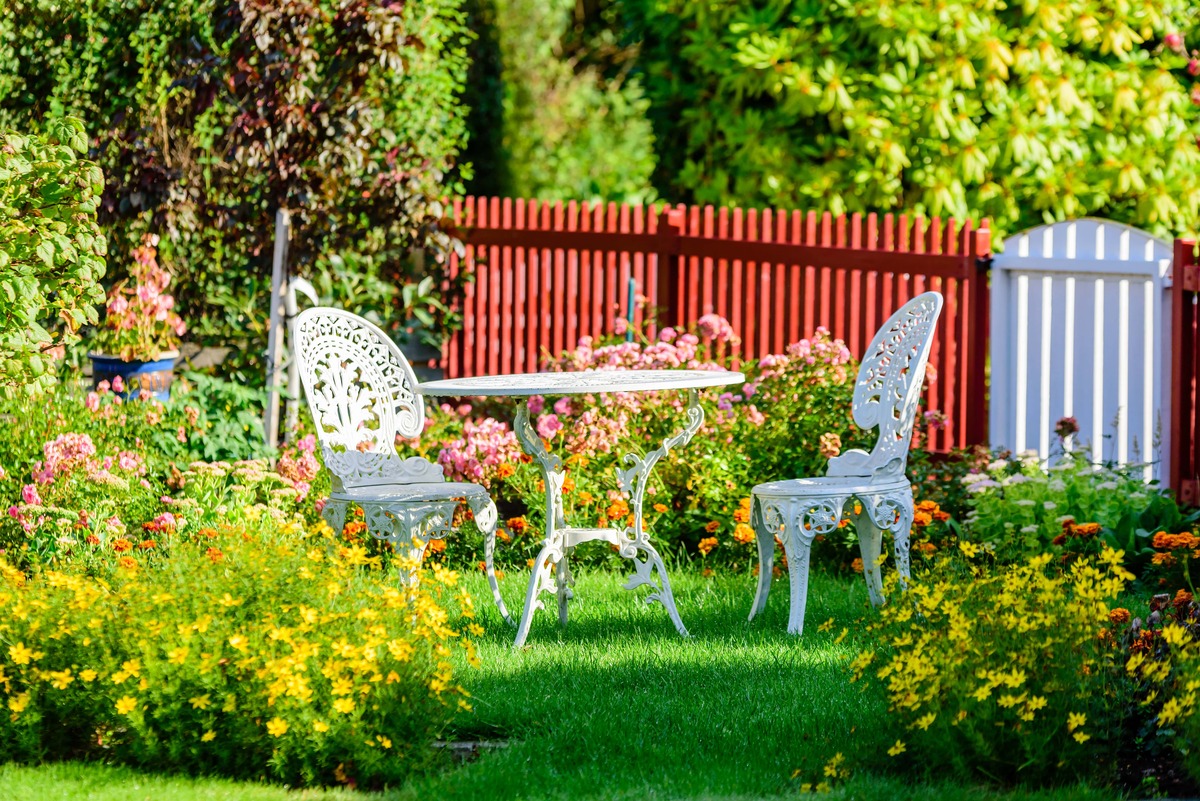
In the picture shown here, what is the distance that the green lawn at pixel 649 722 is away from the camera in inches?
136

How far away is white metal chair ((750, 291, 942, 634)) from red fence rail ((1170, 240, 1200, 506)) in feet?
5.10

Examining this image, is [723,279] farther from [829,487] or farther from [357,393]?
[829,487]

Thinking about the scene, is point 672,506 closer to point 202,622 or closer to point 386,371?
point 386,371

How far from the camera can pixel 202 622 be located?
3.54 metres

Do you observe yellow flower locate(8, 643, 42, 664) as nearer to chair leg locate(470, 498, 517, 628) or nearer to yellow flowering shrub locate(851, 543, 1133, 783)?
chair leg locate(470, 498, 517, 628)

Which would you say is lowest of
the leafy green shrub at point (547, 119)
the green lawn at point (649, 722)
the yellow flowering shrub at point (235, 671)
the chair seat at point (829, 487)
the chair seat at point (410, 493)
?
the green lawn at point (649, 722)

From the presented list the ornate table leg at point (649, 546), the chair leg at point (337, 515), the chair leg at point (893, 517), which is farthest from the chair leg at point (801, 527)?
the chair leg at point (337, 515)

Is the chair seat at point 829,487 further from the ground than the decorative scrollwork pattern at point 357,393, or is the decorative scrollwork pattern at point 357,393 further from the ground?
the decorative scrollwork pattern at point 357,393

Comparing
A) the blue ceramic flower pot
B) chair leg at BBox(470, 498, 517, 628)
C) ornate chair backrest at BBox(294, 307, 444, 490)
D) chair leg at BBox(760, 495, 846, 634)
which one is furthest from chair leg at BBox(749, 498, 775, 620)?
the blue ceramic flower pot

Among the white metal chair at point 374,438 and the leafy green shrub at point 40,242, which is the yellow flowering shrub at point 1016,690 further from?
the leafy green shrub at point 40,242

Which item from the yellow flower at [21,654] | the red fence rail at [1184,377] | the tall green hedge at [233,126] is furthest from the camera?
the tall green hedge at [233,126]

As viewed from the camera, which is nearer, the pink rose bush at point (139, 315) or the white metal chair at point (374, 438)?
the white metal chair at point (374, 438)

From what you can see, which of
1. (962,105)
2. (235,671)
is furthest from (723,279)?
(235,671)

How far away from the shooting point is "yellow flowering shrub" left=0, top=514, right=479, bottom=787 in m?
3.50
